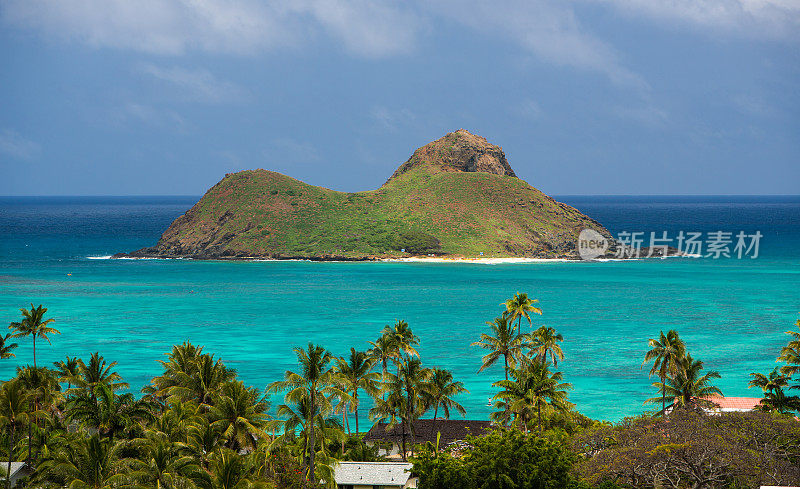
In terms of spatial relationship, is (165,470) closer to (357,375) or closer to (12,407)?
(12,407)

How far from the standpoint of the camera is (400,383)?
54625 millimetres

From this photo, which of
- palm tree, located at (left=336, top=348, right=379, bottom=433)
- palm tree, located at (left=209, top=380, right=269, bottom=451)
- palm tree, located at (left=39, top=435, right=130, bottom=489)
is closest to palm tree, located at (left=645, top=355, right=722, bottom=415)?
palm tree, located at (left=336, top=348, right=379, bottom=433)

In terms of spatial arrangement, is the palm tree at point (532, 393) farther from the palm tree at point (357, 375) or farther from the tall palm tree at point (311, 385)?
the tall palm tree at point (311, 385)

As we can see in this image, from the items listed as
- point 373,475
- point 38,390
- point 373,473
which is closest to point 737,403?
point 373,473

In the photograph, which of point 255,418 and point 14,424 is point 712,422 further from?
point 14,424

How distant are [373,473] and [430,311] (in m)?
77.6

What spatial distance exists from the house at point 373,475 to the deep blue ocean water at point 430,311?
72.7 ft

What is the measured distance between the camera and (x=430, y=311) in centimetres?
12656

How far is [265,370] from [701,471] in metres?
54.7

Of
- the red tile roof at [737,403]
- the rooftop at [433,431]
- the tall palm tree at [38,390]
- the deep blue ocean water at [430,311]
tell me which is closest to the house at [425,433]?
the rooftop at [433,431]

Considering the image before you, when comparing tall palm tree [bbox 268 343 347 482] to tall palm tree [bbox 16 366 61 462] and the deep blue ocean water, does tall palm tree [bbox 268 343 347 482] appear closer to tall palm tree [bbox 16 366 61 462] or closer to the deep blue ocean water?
tall palm tree [bbox 16 366 61 462]

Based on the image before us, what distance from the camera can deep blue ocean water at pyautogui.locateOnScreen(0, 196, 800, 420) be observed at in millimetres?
88312

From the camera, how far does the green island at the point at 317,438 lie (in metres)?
38.0

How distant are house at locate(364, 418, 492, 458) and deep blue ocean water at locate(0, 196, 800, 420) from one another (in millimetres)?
8330
